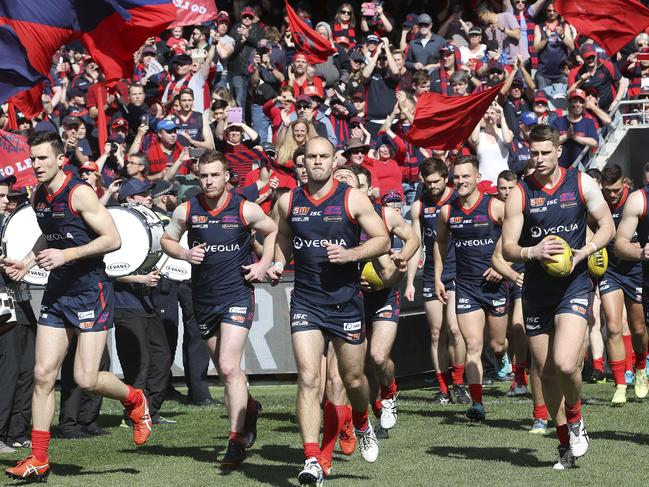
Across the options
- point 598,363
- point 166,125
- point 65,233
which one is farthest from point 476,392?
point 166,125

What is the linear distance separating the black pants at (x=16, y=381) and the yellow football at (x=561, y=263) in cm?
487

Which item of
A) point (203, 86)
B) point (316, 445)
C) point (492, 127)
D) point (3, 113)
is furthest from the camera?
point (203, 86)

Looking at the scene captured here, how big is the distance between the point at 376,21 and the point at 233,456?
49.1ft

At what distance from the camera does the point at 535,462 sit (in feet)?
32.1

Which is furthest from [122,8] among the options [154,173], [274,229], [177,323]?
[274,229]

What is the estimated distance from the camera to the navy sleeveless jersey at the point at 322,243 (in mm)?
9164

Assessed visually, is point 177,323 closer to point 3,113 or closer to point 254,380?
point 254,380

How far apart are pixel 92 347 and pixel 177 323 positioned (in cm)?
427

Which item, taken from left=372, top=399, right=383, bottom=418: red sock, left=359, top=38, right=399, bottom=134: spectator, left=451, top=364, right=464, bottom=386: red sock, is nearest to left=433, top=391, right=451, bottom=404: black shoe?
left=451, top=364, right=464, bottom=386: red sock

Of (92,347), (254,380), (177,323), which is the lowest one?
(254,380)

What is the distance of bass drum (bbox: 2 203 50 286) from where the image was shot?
10883 mm

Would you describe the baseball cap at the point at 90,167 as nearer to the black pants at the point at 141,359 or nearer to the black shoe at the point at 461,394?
the black pants at the point at 141,359

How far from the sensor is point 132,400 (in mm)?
10258

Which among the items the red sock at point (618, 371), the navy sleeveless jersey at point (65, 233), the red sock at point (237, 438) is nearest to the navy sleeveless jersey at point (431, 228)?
the red sock at point (618, 371)
